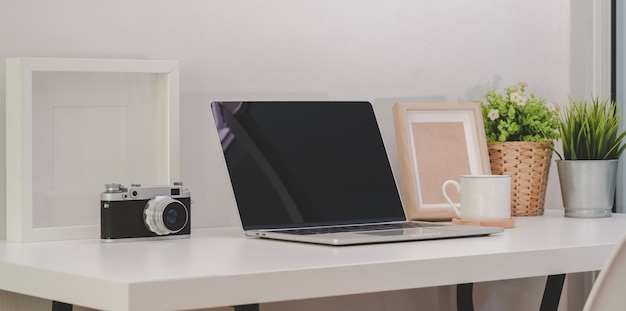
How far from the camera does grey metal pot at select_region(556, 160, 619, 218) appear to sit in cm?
181

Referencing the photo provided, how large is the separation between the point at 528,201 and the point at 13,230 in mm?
974

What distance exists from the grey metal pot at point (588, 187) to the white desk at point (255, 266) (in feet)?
0.86

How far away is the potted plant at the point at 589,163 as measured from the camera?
5.94ft

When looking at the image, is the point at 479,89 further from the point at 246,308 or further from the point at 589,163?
the point at 246,308

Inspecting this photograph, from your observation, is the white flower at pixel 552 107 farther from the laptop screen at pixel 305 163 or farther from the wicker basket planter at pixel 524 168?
the laptop screen at pixel 305 163

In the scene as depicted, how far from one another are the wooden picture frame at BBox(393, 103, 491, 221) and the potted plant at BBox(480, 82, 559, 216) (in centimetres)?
4

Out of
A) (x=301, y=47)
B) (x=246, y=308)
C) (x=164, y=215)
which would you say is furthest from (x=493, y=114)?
(x=246, y=308)

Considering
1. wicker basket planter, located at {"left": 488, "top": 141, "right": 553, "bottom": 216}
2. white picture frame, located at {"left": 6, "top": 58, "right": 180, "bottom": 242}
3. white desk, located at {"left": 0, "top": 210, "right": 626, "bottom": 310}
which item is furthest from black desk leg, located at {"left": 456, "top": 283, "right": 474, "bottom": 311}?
white picture frame, located at {"left": 6, "top": 58, "right": 180, "bottom": 242}

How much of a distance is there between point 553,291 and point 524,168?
0.34m

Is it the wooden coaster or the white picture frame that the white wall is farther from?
the wooden coaster

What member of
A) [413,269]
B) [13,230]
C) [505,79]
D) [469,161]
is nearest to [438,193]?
[469,161]

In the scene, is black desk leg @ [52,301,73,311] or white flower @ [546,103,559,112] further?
white flower @ [546,103,559,112]

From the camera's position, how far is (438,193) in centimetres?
180

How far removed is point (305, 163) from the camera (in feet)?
5.32
